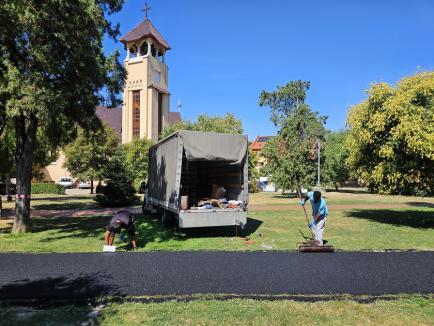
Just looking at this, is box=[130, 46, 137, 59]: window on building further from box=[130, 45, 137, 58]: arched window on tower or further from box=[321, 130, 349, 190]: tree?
box=[321, 130, 349, 190]: tree

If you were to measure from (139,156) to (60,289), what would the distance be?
39748 millimetres

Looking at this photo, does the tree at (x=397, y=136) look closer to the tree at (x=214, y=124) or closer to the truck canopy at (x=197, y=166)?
the truck canopy at (x=197, y=166)

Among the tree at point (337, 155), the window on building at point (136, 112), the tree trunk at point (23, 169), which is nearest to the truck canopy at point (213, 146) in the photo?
the tree trunk at point (23, 169)

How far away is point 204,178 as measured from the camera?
15898mm

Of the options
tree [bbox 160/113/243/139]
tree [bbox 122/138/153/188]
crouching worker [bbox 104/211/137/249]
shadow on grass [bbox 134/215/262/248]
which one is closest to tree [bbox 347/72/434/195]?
shadow on grass [bbox 134/215/262/248]

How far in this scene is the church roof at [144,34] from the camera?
187 ft

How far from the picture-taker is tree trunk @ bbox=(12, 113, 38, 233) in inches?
510

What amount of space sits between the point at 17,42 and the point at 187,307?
10.5 metres

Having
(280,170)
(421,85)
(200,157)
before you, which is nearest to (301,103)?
(280,170)

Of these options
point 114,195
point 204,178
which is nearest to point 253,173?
point 114,195

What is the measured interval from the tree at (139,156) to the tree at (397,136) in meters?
30.5

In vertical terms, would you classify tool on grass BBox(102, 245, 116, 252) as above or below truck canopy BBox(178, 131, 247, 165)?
below

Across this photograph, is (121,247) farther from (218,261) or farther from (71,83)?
(71,83)

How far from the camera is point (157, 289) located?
20.8 feet
